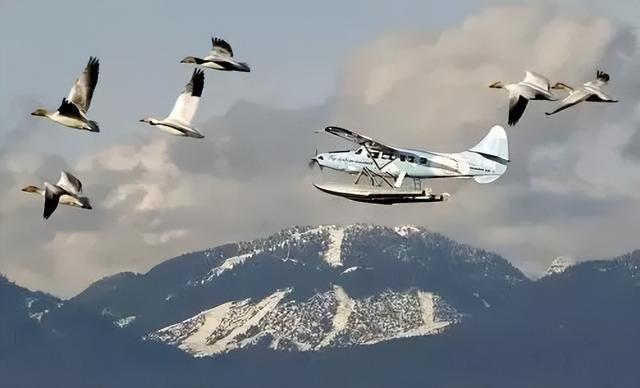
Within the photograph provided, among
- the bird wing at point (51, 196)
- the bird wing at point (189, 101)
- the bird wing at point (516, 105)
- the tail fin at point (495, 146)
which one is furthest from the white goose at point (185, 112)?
the tail fin at point (495, 146)

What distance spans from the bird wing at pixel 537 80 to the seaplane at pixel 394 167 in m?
31.7

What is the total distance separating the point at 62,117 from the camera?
140 metres

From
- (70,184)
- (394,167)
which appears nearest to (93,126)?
(70,184)

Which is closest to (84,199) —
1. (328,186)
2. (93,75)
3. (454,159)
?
(93,75)

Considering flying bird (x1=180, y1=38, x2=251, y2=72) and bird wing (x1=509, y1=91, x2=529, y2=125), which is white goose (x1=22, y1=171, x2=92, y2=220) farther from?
bird wing (x1=509, y1=91, x2=529, y2=125)

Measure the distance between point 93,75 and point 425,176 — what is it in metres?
44.2

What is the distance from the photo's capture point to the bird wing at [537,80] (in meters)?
141

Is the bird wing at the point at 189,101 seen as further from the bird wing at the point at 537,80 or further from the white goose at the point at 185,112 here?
the bird wing at the point at 537,80

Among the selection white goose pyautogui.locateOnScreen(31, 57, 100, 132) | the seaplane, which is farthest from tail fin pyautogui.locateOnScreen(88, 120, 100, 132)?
the seaplane

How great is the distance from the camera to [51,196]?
443 feet

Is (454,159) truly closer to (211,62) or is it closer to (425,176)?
(425,176)

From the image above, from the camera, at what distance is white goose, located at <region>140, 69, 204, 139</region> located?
146 metres

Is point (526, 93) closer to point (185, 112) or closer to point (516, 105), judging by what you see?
point (516, 105)

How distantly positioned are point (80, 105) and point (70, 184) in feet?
29.2
